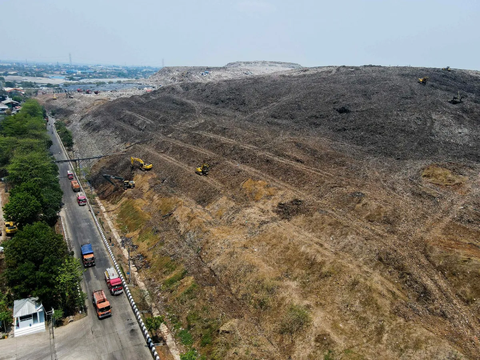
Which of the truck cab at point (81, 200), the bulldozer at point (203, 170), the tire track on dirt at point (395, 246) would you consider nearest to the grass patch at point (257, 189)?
the tire track on dirt at point (395, 246)

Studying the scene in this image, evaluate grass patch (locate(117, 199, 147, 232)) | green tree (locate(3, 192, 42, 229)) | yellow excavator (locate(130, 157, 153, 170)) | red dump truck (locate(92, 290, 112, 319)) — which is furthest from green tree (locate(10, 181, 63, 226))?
red dump truck (locate(92, 290, 112, 319))

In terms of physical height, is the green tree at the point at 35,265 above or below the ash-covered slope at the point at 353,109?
below

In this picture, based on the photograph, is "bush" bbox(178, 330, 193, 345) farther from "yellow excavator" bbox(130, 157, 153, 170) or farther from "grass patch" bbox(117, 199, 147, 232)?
"yellow excavator" bbox(130, 157, 153, 170)

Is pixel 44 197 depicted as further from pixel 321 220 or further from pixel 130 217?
pixel 321 220

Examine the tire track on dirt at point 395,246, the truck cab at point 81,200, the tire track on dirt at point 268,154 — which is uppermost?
the tire track on dirt at point 268,154

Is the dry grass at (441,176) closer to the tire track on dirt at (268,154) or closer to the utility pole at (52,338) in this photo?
the tire track on dirt at (268,154)
